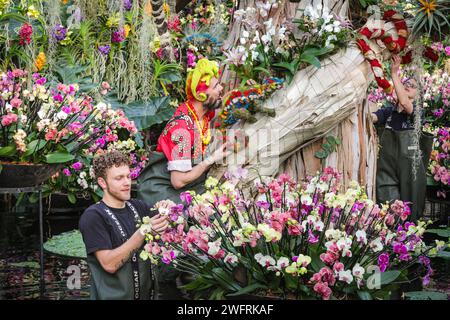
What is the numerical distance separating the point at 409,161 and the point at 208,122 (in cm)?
211

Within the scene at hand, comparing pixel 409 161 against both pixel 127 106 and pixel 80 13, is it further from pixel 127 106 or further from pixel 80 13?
pixel 80 13

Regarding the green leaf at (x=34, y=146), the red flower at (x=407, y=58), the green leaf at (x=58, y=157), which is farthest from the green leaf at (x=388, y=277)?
the green leaf at (x=34, y=146)

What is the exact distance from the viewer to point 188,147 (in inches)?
188

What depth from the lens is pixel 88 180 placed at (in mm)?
7875

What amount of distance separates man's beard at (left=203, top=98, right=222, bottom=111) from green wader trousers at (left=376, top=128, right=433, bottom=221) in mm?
2035

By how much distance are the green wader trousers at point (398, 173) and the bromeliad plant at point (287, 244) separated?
284cm

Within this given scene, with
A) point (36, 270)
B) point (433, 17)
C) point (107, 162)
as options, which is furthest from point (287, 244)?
point (36, 270)

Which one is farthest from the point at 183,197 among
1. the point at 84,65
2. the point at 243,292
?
the point at 84,65

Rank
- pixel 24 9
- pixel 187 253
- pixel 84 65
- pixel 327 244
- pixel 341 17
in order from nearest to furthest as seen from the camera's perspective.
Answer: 1. pixel 327 244
2. pixel 187 253
3. pixel 341 17
4. pixel 24 9
5. pixel 84 65

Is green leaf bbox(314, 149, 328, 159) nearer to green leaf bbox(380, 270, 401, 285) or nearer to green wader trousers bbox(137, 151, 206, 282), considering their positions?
green wader trousers bbox(137, 151, 206, 282)

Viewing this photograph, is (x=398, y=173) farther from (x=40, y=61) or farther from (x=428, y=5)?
(x=40, y=61)

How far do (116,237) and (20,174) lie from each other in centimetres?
133

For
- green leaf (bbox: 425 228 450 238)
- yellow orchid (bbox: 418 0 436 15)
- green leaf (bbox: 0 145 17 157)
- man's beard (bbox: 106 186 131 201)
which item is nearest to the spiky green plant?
yellow orchid (bbox: 418 0 436 15)

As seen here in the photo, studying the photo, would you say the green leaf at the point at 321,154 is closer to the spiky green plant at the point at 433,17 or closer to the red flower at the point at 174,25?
the spiky green plant at the point at 433,17
